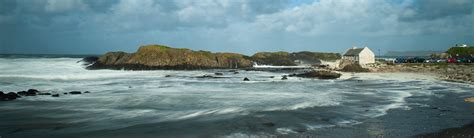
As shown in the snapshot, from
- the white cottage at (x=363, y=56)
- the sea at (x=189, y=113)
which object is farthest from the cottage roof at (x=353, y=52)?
the sea at (x=189, y=113)

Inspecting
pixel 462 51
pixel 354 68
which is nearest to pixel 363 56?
pixel 354 68

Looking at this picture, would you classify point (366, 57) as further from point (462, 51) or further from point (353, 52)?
point (462, 51)

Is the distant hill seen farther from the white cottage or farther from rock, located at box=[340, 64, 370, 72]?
rock, located at box=[340, 64, 370, 72]

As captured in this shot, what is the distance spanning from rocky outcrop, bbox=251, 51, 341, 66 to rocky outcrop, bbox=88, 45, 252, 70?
33.2ft

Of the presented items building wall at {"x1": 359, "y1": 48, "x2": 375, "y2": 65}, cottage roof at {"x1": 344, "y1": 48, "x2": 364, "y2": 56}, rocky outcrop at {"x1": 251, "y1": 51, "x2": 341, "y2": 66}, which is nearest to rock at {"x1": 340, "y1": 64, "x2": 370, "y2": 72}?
building wall at {"x1": 359, "y1": 48, "x2": 375, "y2": 65}

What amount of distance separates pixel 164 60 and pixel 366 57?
31409 millimetres

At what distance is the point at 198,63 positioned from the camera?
234 ft

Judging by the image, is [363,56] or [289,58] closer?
[363,56]

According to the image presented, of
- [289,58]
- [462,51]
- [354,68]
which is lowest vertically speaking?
[354,68]

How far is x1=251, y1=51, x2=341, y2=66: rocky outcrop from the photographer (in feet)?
289

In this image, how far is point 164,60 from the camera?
6931cm

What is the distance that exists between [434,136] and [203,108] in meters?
10.2

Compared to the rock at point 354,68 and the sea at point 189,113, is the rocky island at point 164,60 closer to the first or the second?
the rock at point 354,68

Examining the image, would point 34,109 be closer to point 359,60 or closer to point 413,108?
point 413,108
